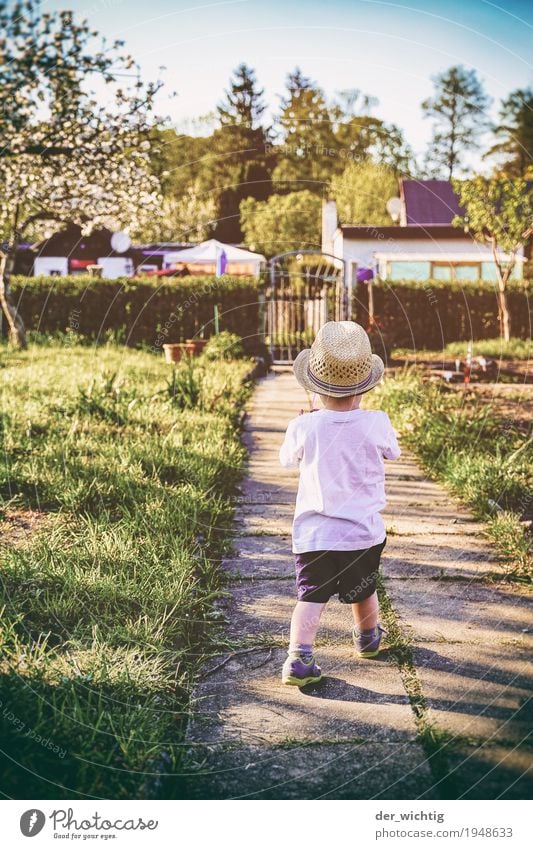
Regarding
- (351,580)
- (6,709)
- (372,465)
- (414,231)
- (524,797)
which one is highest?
(414,231)

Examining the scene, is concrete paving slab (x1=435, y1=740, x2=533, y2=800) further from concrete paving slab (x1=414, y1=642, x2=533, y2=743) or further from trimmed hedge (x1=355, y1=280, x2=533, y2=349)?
trimmed hedge (x1=355, y1=280, x2=533, y2=349)

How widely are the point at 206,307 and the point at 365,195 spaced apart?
1768cm

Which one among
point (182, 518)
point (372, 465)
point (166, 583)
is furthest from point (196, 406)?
point (372, 465)

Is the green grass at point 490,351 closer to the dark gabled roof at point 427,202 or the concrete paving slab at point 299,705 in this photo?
the concrete paving slab at point 299,705

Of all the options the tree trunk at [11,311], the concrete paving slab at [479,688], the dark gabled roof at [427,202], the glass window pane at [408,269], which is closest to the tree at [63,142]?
the tree trunk at [11,311]

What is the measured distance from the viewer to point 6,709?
2.33 meters

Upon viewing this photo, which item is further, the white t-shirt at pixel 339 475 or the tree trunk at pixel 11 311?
the tree trunk at pixel 11 311

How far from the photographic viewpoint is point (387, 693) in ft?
8.58

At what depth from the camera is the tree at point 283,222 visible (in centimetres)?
3050

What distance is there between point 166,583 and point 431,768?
1.45 metres

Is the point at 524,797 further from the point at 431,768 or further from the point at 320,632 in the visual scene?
the point at 320,632

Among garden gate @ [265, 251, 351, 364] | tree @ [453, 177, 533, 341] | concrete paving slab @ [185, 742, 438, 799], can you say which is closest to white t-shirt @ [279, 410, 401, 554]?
concrete paving slab @ [185, 742, 438, 799]

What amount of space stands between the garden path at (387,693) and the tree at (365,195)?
1004 inches

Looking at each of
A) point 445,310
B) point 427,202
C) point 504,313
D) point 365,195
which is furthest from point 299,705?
point 427,202
